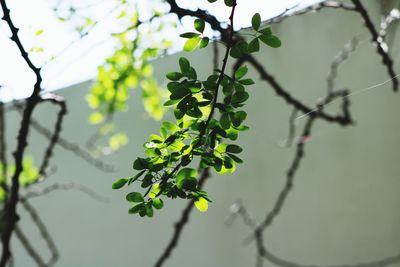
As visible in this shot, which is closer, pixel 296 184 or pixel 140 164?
pixel 140 164

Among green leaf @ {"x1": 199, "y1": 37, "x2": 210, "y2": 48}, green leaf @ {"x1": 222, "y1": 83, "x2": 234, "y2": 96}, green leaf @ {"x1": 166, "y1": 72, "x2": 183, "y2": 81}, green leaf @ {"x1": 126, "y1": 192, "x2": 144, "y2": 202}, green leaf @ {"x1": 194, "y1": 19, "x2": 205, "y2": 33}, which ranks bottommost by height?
green leaf @ {"x1": 126, "y1": 192, "x2": 144, "y2": 202}

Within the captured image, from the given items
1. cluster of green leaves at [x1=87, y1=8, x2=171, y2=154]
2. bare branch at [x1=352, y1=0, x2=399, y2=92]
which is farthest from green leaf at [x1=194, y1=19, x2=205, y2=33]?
cluster of green leaves at [x1=87, y1=8, x2=171, y2=154]

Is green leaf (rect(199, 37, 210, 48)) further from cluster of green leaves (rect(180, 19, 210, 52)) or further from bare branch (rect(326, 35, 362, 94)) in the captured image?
bare branch (rect(326, 35, 362, 94))

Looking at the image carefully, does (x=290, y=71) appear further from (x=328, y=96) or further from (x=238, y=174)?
(x=238, y=174)

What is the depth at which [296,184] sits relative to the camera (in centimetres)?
196

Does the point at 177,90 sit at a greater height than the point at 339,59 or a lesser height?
lesser

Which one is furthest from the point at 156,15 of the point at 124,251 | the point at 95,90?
the point at 124,251

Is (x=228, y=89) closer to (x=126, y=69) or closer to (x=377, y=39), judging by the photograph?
(x=377, y=39)

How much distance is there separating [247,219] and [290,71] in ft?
1.96

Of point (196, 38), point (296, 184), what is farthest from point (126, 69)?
point (196, 38)

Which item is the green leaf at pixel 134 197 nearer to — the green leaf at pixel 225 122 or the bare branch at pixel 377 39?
the green leaf at pixel 225 122

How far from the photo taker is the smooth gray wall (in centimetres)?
179

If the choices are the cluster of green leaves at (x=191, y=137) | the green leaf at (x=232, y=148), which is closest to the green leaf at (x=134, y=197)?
the cluster of green leaves at (x=191, y=137)

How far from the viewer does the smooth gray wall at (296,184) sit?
1790 millimetres
